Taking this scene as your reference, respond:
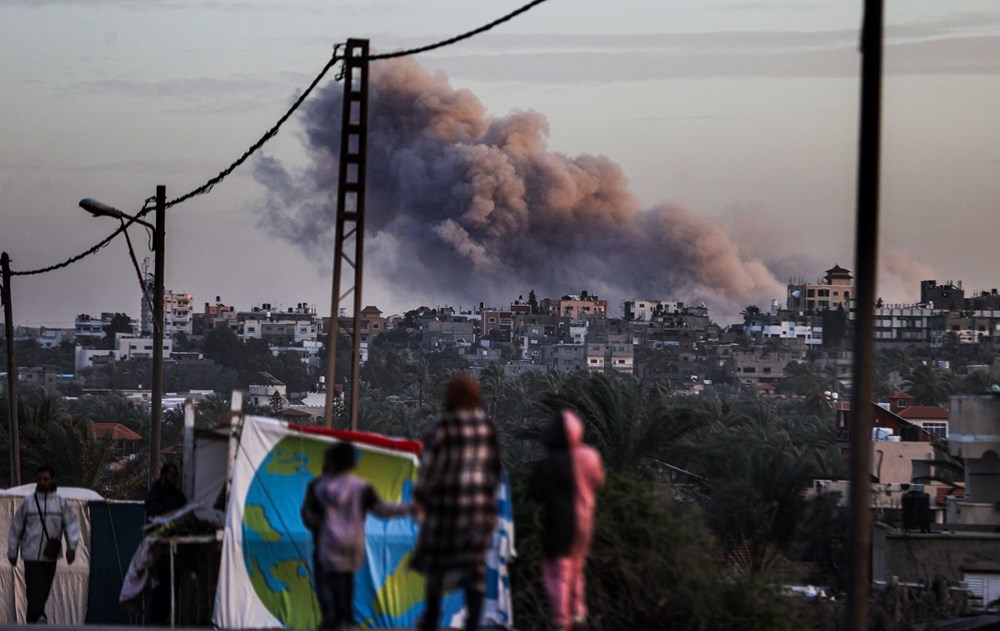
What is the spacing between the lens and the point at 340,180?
1914 cm

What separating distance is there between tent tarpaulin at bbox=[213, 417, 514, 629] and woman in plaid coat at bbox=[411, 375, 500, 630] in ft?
11.5

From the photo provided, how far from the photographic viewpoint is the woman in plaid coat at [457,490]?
8.00 m

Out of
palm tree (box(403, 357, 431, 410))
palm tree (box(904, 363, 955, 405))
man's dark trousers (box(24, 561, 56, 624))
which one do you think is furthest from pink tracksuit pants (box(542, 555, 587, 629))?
palm tree (box(904, 363, 955, 405))

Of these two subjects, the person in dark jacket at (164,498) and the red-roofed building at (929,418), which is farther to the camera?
the red-roofed building at (929,418)

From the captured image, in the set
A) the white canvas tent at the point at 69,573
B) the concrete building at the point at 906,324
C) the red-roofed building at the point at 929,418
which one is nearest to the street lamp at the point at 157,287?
the white canvas tent at the point at 69,573

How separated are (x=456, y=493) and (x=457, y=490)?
0.02m

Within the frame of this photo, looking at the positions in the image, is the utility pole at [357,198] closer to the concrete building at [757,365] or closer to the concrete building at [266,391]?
the concrete building at [266,391]

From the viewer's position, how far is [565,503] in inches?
326

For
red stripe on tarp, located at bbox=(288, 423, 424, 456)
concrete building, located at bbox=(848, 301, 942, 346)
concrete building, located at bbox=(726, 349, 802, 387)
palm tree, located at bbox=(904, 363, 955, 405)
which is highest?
concrete building, located at bbox=(848, 301, 942, 346)

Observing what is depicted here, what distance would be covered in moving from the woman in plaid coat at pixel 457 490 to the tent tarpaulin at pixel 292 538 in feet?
11.5

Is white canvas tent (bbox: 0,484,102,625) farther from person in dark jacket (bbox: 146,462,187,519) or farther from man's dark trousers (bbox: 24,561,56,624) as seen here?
person in dark jacket (bbox: 146,462,187,519)

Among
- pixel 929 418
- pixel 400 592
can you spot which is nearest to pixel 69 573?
pixel 400 592

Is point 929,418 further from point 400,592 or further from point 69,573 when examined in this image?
point 400,592

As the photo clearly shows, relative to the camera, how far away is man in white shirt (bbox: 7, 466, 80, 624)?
43.8 feet
